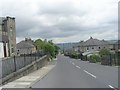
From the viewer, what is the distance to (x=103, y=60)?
47.2 meters

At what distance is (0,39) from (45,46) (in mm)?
42554

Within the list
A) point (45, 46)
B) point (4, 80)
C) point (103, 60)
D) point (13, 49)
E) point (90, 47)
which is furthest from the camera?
point (90, 47)

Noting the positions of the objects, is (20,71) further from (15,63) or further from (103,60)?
(103,60)

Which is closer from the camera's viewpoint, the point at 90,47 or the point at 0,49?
the point at 0,49

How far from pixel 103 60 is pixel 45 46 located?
126 feet

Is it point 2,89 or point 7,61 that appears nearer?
point 2,89

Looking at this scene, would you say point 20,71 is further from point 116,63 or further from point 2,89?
point 116,63

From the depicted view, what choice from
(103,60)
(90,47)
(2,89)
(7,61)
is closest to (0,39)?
(103,60)

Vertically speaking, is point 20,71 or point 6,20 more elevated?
point 6,20

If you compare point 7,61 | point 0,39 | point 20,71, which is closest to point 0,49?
point 0,39

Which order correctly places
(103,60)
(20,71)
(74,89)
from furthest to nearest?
(103,60) → (20,71) → (74,89)

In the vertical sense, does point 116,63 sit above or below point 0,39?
below

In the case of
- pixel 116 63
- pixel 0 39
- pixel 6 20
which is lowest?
pixel 116 63

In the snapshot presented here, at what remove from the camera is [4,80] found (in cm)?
1670
